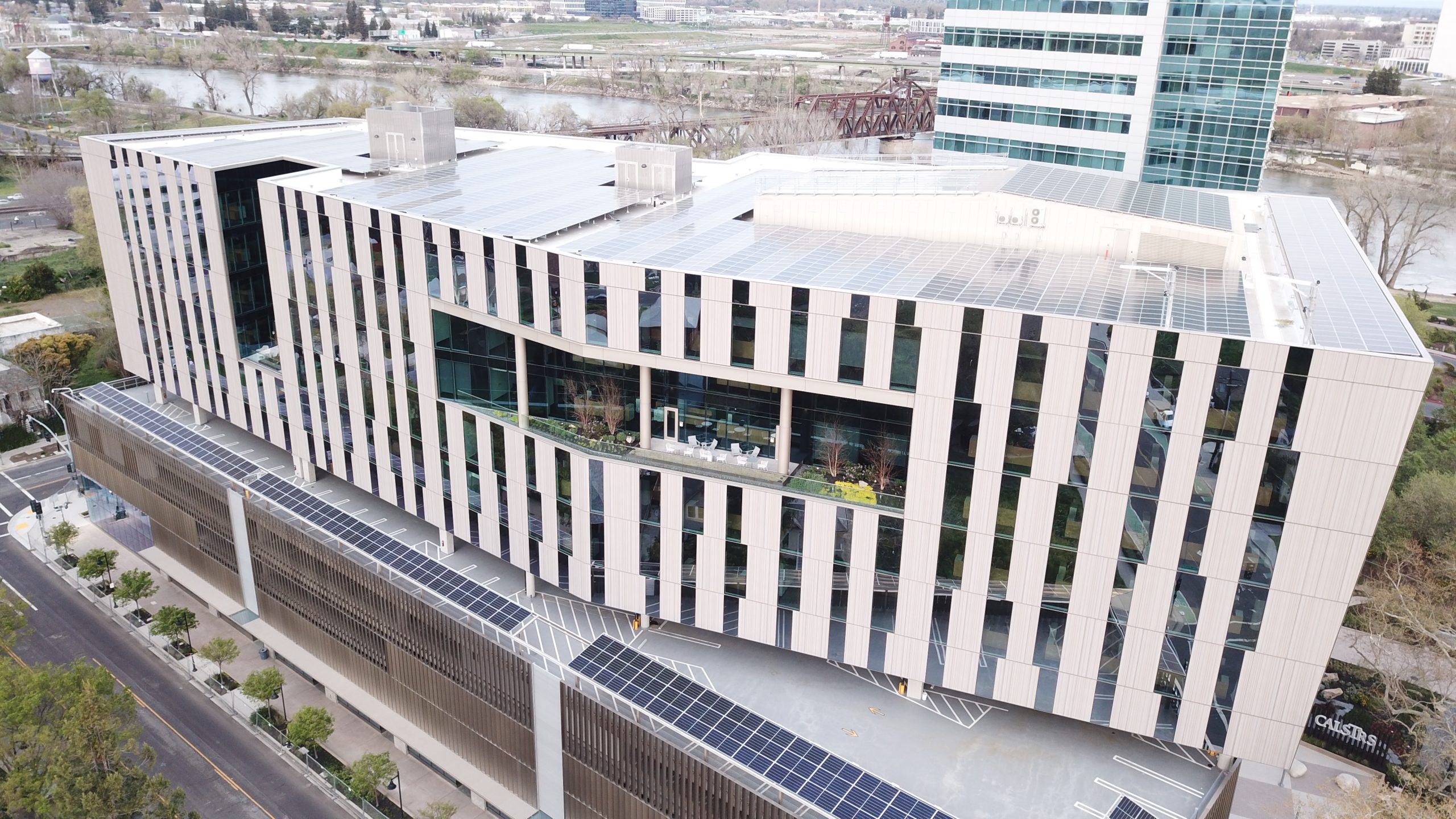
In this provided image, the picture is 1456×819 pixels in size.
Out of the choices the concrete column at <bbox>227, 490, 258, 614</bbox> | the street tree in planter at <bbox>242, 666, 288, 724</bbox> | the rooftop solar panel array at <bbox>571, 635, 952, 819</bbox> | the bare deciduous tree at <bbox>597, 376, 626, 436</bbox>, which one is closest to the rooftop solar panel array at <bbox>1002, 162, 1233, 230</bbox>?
the bare deciduous tree at <bbox>597, 376, 626, 436</bbox>

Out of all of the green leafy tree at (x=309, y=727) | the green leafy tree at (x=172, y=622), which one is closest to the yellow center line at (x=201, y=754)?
the green leafy tree at (x=309, y=727)

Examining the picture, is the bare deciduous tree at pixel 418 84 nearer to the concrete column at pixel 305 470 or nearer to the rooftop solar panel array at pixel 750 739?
the concrete column at pixel 305 470

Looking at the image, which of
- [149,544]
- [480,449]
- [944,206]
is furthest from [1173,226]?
[149,544]

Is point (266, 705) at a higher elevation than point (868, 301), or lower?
lower

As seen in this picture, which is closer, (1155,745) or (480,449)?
(1155,745)

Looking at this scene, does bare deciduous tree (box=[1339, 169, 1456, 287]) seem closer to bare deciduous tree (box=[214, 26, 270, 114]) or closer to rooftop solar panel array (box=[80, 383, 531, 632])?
rooftop solar panel array (box=[80, 383, 531, 632])

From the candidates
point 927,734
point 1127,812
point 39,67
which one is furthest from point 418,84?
point 1127,812

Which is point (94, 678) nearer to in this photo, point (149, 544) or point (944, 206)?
point (149, 544)
